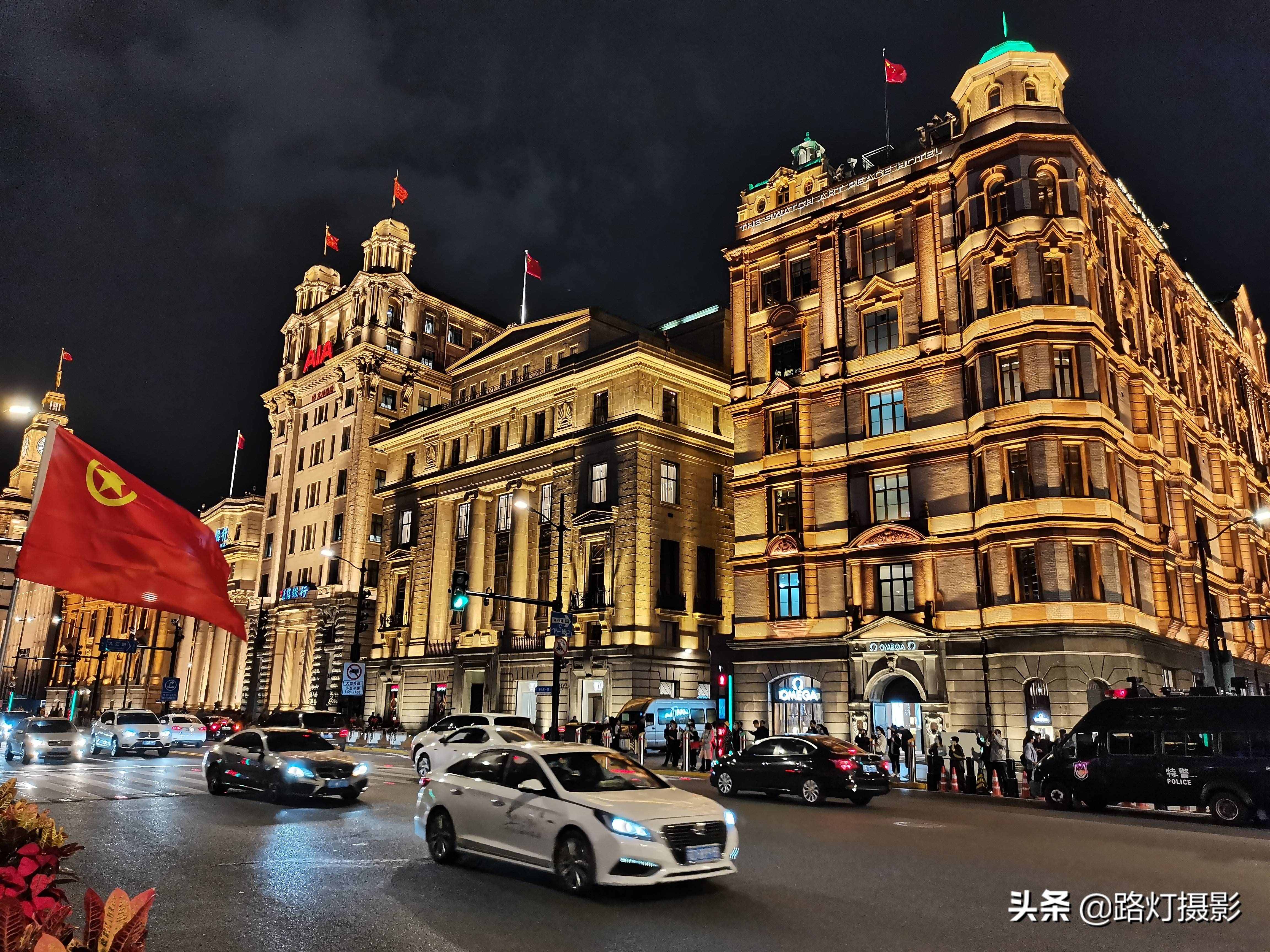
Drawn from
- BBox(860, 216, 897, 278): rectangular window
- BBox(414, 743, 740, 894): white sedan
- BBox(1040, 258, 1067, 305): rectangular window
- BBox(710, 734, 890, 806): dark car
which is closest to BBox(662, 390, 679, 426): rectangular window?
BBox(860, 216, 897, 278): rectangular window

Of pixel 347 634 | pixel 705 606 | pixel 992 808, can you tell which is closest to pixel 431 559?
pixel 347 634

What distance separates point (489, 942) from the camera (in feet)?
25.2

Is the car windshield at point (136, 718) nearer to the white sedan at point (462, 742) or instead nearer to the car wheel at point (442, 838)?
the white sedan at point (462, 742)

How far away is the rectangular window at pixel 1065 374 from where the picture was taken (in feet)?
113

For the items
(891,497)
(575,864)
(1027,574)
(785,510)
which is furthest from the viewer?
(785,510)

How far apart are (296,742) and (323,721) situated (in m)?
16.6

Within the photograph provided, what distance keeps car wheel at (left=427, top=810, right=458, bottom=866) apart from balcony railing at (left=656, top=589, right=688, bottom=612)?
35469mm

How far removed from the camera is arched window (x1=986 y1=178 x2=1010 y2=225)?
37.4 meters

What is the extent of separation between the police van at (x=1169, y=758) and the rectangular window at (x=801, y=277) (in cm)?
2615

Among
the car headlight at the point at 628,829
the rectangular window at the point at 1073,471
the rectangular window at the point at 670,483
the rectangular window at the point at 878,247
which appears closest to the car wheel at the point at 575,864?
the car headlight at the point at 628,829

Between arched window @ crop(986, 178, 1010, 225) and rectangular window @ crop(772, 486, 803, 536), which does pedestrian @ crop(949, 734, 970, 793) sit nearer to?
rectangular window @ crop(772, 486, 803, 536)

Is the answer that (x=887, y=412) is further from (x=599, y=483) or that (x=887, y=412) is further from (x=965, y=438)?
(x=599, y=483)

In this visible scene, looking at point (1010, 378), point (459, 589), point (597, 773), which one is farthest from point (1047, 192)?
point (597, 773)

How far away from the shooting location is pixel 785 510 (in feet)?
137
